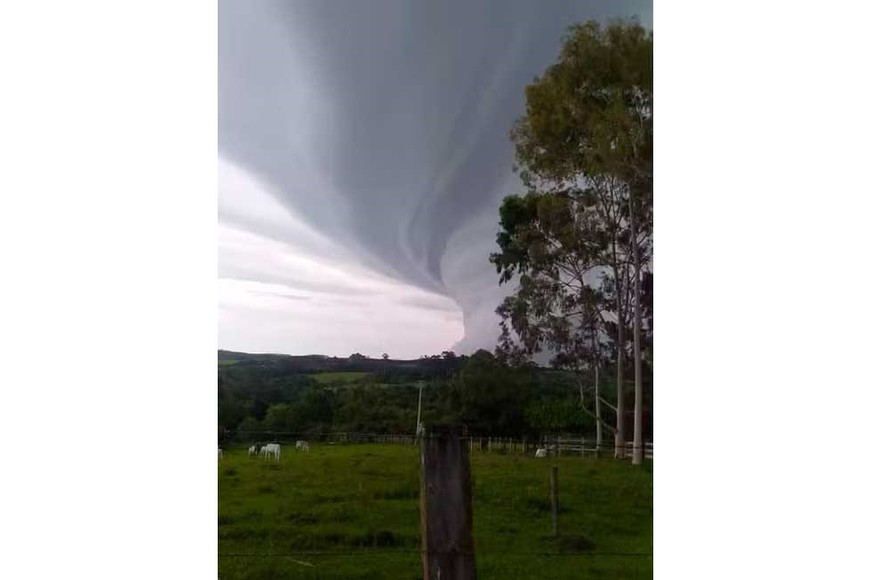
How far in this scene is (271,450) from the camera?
312cm

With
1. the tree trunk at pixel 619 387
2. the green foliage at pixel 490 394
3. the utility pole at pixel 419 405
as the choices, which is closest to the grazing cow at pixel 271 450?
the utility pole at pixel 419 405

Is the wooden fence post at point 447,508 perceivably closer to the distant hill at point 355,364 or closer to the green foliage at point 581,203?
the distant hill at point 355,364

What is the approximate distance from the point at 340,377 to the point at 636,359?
124cm

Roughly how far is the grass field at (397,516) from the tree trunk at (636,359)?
91 mm

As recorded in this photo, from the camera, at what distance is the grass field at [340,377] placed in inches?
123

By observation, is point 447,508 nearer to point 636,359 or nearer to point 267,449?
point 267,449

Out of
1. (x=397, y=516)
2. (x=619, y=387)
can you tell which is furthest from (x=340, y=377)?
(x=619, y=387)

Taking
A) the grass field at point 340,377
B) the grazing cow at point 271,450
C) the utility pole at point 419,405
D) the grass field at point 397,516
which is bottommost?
the grass field at point 397,516

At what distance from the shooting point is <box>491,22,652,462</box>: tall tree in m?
3.12
